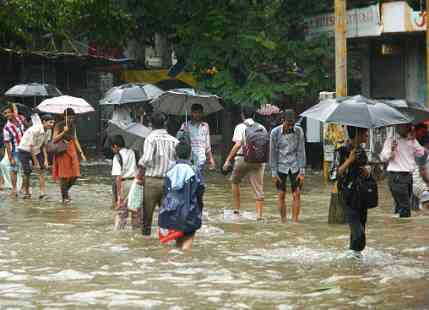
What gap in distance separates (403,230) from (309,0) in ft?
41.2

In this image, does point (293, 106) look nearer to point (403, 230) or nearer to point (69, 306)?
point (403, 230)

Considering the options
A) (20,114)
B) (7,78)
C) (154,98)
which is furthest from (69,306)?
(7,78)

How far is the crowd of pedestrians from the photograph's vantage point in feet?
37.6

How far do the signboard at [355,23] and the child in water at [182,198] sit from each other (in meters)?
13.6

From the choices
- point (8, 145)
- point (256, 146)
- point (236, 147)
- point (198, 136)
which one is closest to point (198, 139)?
point (198, 136)

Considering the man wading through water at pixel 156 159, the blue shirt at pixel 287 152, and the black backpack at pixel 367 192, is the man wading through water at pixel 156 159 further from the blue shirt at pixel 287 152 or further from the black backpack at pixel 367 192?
the black backpack at pixel 367 192

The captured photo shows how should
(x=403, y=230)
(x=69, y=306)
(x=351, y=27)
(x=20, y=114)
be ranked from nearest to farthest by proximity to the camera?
(x=69, y=306) < (x=403, y=230) < (x=20, y=114) < (x=351, y=27)

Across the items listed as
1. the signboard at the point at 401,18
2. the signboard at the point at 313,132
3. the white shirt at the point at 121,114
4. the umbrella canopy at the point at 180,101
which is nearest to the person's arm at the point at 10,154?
the white shirt at the point at 121,114

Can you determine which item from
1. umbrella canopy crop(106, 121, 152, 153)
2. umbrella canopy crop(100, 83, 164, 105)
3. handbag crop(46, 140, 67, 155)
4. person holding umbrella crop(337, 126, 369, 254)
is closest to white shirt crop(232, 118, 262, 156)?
umbrella canopy crop(100, 83, 164, 105)

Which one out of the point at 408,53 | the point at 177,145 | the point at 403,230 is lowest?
the point at 403,230

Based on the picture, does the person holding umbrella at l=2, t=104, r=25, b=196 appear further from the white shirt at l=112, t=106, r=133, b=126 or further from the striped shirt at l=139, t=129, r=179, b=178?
the striped shirt at l=139, t=129, r=179, b=178

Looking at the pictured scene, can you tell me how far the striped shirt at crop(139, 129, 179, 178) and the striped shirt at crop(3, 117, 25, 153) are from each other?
703 cm

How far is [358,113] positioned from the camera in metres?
11.6

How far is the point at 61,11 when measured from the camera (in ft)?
87.9
